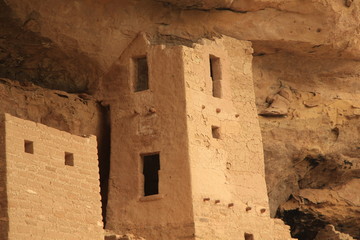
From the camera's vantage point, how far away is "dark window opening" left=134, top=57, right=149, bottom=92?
1844cm

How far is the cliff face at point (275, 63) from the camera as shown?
57.9 feet

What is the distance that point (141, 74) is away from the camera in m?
18.5

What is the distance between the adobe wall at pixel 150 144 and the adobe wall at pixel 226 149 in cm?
19

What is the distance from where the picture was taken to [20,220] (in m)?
12.7

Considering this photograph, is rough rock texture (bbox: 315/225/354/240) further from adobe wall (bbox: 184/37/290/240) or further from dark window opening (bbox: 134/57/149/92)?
dark window opening (bbox: 134/57/149/92)

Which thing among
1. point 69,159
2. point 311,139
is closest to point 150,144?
point 69,159

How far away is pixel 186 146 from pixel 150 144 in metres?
0.74

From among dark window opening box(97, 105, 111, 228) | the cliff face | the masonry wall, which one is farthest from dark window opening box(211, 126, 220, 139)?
the masonry wall

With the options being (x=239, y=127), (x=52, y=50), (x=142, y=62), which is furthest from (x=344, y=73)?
(x=52, y=50)

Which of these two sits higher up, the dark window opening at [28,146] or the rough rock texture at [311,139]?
the rough rock texture at [311,139]

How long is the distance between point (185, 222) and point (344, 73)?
6.22m

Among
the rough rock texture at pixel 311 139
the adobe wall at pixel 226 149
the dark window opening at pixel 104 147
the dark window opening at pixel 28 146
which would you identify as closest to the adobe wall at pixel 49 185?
the dark window opening at pixel 28 146

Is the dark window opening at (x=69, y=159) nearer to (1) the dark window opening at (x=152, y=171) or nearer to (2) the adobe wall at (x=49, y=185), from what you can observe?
(2) the adobe wall at (x=49, y=185)

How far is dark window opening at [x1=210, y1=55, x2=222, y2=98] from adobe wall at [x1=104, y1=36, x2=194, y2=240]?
1.07 metres
